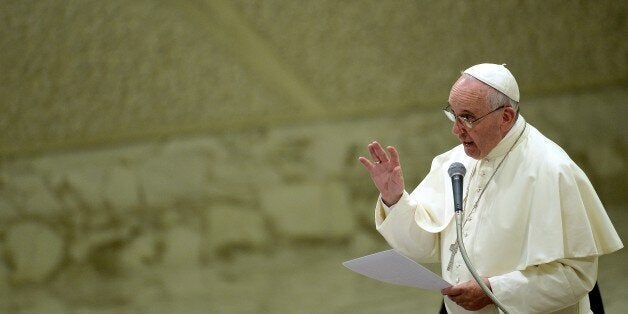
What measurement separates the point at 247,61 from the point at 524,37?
1680mm

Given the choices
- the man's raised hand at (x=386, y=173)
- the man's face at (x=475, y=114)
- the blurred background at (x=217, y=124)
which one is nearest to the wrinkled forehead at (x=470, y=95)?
the man's face at (x=475, y=114)

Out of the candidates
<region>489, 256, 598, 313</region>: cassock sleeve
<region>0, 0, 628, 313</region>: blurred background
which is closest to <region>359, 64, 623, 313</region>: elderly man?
<region>489, 256, 598, 313</region>: cassock sleeve

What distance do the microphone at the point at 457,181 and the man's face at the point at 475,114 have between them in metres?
0.09

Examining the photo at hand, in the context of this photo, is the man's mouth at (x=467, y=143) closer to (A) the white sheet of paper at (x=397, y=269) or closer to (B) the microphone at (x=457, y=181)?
(B) the microphone at (x=457, y=181)

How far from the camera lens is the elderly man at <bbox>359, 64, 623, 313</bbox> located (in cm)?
268

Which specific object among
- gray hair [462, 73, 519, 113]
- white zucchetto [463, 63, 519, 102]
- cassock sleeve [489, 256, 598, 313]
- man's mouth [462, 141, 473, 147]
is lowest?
cassock sleeve [489, 256, 598, 313]

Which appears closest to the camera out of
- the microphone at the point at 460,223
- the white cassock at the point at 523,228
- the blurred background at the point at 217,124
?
the microphone at the point at 460,223

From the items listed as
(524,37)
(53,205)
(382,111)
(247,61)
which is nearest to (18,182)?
(53,205)

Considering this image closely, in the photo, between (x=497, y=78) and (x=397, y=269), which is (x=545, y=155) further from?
(x=397, y=269)

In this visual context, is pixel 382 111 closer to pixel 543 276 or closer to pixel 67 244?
pixel 67 244

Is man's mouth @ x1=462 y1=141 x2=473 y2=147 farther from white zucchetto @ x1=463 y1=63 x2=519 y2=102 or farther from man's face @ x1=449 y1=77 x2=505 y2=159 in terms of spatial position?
white zucchetto @ x1=463 y1=63 x2=519 y2=102

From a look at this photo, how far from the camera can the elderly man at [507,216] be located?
105 inches

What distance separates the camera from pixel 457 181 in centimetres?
272

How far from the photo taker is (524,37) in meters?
5.89
